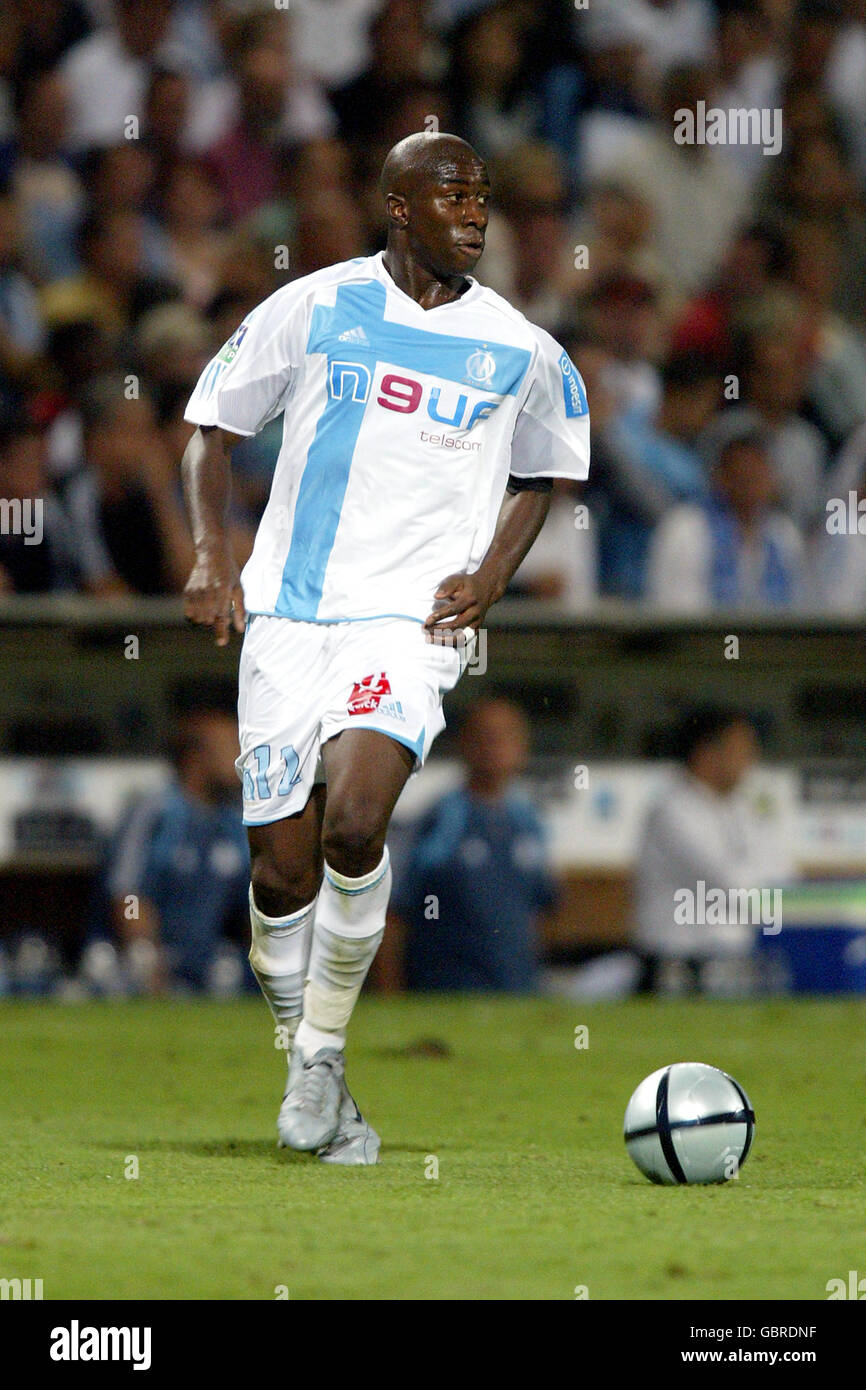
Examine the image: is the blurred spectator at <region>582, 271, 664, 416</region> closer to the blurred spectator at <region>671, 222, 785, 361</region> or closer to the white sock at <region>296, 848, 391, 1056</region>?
the blurred spectator at <region>671, 222, 785, 361</region>

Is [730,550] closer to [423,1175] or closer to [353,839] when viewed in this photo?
[353,839]

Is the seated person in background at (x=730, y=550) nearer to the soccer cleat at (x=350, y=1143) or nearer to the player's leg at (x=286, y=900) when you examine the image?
the player's leg at (x=286, y=900)

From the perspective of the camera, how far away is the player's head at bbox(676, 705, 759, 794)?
12.5 metres

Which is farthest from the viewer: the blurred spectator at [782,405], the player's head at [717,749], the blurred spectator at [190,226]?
the blurred spectator at [190,226]

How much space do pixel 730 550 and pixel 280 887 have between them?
7.03 metres

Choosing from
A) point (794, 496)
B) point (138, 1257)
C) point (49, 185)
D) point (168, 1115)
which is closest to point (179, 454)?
point (49, 185)

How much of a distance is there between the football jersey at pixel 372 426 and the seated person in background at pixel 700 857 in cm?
623

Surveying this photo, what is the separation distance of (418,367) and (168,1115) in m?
2.71

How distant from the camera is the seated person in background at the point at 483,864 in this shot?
40.3 feet

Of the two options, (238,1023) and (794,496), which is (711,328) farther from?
(238,1023)

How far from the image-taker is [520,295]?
45.7 ft

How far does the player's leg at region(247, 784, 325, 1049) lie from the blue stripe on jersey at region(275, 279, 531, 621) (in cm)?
59

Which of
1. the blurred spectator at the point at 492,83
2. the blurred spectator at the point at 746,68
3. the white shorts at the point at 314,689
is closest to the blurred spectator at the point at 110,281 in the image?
the blurred spectator at the point at 492,83

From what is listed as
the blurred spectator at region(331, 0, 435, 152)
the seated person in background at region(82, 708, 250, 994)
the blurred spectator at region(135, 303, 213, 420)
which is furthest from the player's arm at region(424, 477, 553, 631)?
the blurred spectator at region(331, 0, 435, 152)
